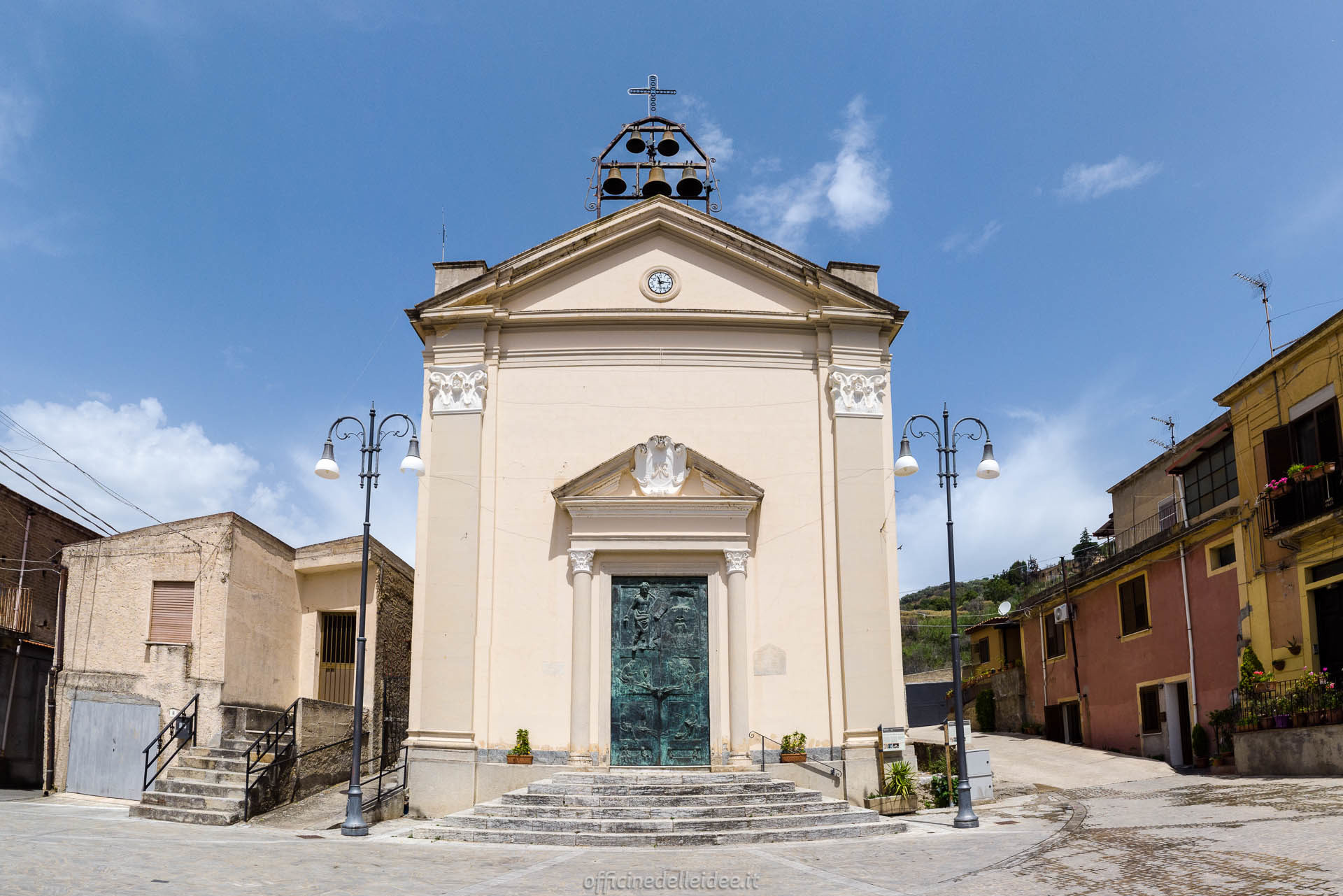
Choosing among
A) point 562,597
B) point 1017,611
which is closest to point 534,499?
point 562,597

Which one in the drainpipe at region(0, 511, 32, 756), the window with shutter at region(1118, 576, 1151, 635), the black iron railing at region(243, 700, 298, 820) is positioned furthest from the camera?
the window with shutter at region(1118, 576, 1151, 635)

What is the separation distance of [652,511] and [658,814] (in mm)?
4801

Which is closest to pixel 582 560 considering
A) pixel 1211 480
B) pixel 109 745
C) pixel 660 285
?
pixel 660 285

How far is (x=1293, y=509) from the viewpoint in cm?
1886

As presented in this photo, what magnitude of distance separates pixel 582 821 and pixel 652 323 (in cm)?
808

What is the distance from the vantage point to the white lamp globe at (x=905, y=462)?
16.8m

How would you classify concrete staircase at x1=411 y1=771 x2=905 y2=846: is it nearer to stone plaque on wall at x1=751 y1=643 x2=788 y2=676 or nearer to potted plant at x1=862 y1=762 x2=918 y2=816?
potted plant at x1=862 y1=762 x2=918 y2=816

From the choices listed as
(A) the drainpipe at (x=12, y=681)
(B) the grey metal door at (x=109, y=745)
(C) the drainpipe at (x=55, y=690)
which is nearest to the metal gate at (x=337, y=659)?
(B) the grey metal door at (x=109, y=745)

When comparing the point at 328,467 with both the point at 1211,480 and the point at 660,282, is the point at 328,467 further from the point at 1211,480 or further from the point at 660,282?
the point at 1211,480

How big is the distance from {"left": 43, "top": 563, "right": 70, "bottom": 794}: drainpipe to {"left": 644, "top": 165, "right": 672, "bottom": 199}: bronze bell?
12.9 meters

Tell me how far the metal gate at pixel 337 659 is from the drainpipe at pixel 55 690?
447cm

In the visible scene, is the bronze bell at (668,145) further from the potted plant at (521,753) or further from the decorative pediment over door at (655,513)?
the potted plant at (521,753)

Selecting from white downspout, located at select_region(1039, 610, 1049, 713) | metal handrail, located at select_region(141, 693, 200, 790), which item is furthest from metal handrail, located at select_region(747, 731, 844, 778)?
white downspout, located at select_region(1039, 610, 1049, 713)

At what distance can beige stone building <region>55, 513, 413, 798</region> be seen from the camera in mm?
19031
